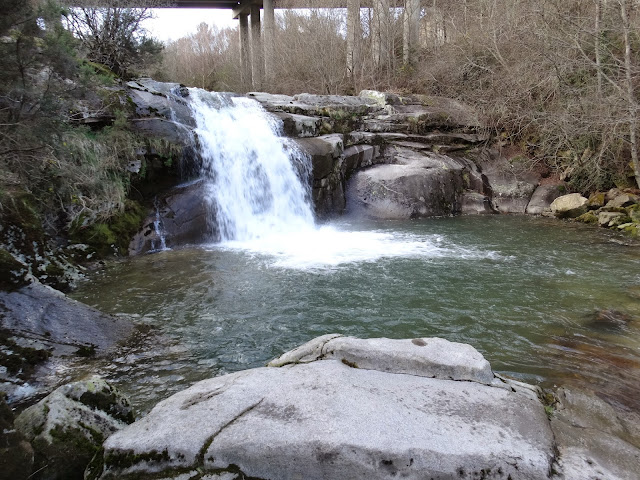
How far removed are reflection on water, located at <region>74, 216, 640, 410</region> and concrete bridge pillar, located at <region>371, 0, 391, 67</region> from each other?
11.4 meters

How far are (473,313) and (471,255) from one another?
2838mm

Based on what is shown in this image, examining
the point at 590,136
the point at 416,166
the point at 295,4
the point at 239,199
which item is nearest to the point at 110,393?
the point at 239,199

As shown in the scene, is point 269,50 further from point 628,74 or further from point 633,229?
point 633,229

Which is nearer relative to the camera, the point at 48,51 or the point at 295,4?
the point at 48,51

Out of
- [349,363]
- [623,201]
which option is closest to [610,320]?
[349,363]

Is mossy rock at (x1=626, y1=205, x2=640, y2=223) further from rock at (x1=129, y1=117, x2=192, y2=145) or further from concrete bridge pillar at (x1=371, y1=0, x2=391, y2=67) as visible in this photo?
concrete bridge pillar at (x1=371, y1=0, x2=391, y2=67)

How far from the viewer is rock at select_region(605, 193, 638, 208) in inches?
414

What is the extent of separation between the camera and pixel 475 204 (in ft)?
42.3

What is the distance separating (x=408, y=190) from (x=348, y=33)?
9040mm

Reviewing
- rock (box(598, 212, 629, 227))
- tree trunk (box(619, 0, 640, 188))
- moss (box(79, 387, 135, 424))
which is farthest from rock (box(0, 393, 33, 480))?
tree trunk (box(619, 0, 640, 188))

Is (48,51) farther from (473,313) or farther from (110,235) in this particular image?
(473,313)

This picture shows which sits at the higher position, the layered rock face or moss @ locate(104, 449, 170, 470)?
the layered rock face

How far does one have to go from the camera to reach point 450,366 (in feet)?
9.76

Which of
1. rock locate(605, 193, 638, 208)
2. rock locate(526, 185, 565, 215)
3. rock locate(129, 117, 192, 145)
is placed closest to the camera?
rock locate(129, 117, 192, 145)
